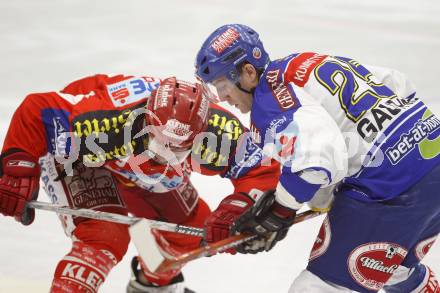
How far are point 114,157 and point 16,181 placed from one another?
0.40 metres

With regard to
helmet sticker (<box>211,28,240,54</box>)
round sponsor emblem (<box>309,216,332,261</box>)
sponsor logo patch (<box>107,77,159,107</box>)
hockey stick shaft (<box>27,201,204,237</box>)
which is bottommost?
Result: hockey stick shaft (<box>27,201,204,237</box>)

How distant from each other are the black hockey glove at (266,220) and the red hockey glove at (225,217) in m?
0.19

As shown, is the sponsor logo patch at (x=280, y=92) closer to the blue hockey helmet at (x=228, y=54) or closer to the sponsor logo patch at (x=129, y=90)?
the blue hockey helmet at (x=228, y=54)

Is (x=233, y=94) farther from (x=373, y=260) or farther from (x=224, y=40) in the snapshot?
(x=373, y=260)

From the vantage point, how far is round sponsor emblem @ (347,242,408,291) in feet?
9.47

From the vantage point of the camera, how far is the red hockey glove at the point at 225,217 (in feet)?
10.5

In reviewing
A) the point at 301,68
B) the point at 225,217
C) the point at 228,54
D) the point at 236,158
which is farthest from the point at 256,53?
the point at 225,217

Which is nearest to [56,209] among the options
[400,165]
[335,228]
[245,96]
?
[245,96]

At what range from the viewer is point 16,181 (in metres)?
3.43

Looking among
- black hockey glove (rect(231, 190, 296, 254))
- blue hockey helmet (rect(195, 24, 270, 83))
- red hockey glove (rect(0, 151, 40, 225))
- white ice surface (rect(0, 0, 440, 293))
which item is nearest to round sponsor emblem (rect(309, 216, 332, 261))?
black hockey glove (rect(231, 190, 296, 254))

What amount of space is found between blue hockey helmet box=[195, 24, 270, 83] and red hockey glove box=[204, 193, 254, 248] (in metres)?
0.49

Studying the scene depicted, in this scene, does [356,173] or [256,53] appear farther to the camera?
[256,53]

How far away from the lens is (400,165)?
2.84m

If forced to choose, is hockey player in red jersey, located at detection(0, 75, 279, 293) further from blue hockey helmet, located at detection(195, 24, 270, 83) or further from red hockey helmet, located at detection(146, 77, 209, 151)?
blue hockey helmet, located at detection(195, 24, 270, 83)
